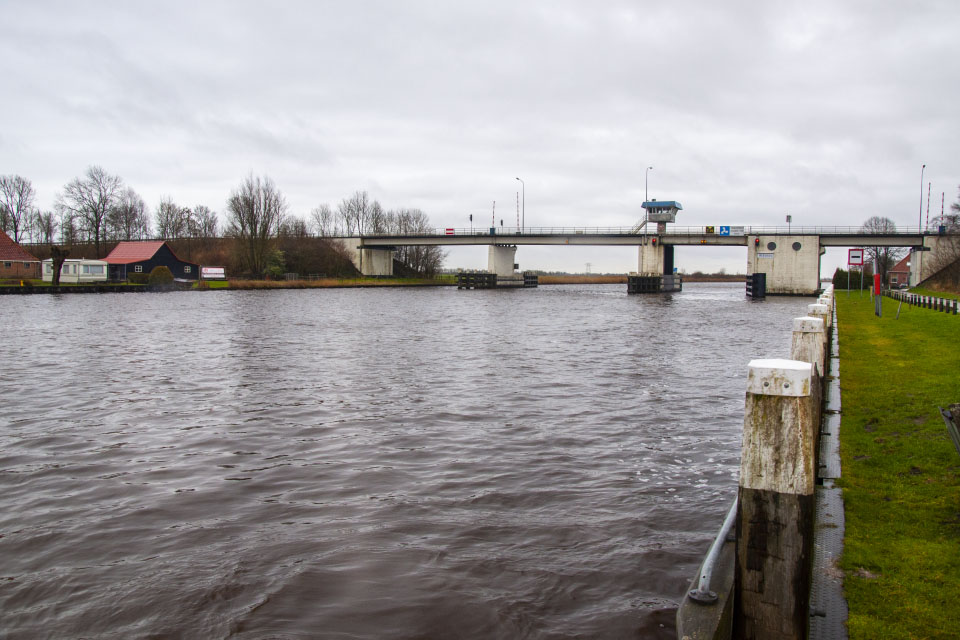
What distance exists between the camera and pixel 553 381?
58.6 ft

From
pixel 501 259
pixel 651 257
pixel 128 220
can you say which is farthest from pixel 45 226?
pixel 651 257

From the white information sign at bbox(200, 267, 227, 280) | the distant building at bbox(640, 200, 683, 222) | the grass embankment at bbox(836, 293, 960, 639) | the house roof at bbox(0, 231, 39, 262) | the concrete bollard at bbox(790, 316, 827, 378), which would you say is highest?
the distant building at bbox(640, 200, 683, 222)

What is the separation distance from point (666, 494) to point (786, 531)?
488 cm

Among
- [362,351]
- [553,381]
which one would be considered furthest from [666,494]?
[362,351]

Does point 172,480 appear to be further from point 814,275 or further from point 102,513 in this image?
point 814,275

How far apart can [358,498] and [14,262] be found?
96842 mm

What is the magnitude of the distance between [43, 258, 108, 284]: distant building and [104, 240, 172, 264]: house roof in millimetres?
3089

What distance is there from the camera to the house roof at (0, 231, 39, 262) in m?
→ 86.7

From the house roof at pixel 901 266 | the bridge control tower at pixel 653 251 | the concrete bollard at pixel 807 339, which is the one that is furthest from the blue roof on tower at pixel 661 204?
the concrete bollard at pixel 807 339

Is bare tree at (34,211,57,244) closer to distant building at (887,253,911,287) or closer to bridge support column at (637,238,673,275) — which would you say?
bridge support column at (637,238,673,275)

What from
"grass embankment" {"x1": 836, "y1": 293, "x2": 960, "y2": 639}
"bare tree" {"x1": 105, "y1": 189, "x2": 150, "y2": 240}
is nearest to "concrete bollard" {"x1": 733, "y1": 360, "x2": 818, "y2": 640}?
"grass embankment" {"x1": 836, "y1": 293, "x2": 960, "y2": 639}

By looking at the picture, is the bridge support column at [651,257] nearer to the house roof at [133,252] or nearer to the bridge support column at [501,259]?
the bridge support column at [501,259]

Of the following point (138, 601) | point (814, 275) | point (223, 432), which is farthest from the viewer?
point (814, 275)

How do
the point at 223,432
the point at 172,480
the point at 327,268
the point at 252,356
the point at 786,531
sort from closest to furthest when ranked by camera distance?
1. the point at 786,531
2. the point at 172,480
3. the point at 223,432
4. the point at 252,356
5. the point at 327,268
